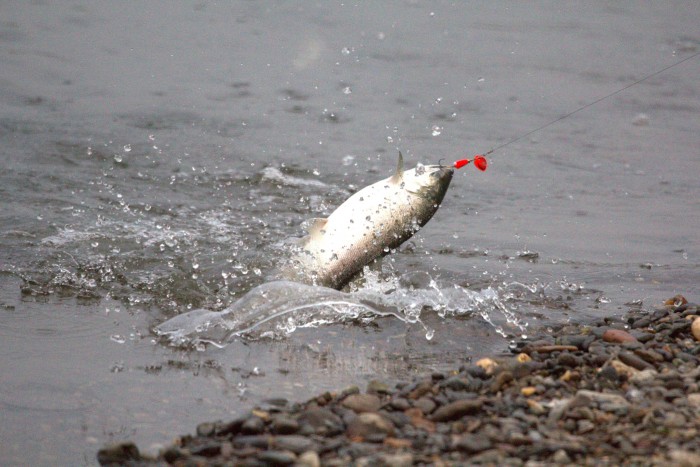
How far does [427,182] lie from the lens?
6.35 metres

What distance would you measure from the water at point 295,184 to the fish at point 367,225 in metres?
0.36

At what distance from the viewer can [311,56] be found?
50.8 ft

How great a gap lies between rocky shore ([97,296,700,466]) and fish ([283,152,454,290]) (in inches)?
54.7

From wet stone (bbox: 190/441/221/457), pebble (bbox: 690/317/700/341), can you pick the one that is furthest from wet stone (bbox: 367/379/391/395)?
pebble (bbox: 690/317/700/341)

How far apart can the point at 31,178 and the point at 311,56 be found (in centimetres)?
662

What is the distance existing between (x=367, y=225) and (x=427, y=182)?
509mm

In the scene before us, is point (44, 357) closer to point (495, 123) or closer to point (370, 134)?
point (370, 134)

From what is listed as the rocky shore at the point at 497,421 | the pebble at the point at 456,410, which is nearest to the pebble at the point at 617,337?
the rocky shore at the point at 497,421

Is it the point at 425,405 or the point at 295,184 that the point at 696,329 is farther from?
the point at 295,184

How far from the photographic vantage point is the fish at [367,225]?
246 inches

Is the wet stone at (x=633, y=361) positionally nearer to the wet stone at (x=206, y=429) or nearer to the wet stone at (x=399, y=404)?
the wet stone at (x=399, y=404)

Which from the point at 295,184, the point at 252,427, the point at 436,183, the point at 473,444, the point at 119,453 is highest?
the point at 436,183

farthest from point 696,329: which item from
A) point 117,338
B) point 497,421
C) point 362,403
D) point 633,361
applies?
point 117,338

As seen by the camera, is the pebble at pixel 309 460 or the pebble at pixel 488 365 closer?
the pebble at pixel 309 460
